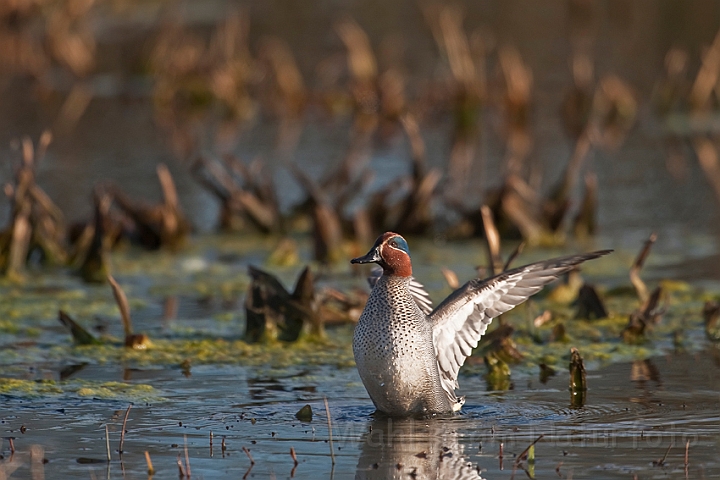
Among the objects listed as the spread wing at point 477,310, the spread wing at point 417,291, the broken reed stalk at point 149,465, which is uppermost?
the spread wing at point 417,291

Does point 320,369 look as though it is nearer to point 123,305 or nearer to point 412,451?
point 123,305

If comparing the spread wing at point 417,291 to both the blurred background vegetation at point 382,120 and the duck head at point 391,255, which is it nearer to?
the duck head at point 391,255

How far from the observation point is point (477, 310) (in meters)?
5.58

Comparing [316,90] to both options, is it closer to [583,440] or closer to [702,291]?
[702,291]

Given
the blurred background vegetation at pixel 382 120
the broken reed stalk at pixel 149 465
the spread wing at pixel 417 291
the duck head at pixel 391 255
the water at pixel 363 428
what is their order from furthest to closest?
the blurred background vegetation at pixel 382 120 < the spread wing at pixel 417 291 < the duck head at pixel 391 255 < the water at pixel 363 428 < the broken reed stalk at pixel 149 465

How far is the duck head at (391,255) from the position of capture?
5336mm

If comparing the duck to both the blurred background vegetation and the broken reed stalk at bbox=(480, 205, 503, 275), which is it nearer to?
the broken reed stalk at bbox=(480, 205, 503, 275)

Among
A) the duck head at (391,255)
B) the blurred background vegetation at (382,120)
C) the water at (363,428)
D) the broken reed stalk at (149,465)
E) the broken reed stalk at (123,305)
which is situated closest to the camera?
Answer: the broken reed stalk at (149,465)

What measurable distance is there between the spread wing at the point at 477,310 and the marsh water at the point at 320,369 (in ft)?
0.74

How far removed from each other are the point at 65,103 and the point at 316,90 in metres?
3.47

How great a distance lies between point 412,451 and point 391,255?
93 centimetres

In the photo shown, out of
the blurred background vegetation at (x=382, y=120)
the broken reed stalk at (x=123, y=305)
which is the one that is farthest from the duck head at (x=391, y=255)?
the blurred background vegetation at (x=382, y=120)

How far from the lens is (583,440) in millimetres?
4902

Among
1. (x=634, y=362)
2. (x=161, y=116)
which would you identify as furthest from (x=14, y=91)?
(x=634, y=362)
